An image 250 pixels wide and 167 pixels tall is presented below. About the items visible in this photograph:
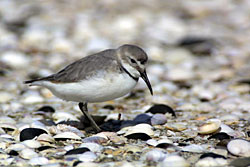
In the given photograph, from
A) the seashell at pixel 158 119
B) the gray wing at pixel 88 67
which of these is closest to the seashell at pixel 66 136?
the gray wing at pixel 88 67

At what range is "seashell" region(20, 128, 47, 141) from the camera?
15.0 feet

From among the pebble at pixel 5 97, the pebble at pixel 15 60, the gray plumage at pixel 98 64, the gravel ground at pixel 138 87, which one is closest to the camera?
the gravel ground at pixel 138 87

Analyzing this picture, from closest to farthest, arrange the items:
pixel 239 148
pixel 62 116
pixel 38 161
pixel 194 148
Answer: pixel 38 161 < pixel 239 148 < pixel 194 148 < pixel 62 116

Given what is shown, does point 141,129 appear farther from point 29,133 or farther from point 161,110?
point 29,133

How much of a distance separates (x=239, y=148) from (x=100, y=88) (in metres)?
1.63

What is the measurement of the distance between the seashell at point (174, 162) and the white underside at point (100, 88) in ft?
3.81

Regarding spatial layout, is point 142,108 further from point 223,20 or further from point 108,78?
point 223,20

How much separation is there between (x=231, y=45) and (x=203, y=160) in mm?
6361

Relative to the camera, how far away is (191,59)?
8.83m

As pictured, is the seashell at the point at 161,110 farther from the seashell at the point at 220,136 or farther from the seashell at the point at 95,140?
→ the seashell at the point at 95,140

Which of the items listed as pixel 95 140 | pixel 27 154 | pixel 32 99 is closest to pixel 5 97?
pixel 32 99

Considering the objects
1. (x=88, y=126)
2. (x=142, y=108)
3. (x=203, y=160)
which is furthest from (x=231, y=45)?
(x=203, y=160)

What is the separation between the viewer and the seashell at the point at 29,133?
457 centimetres

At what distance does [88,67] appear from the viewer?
4.88 meters
